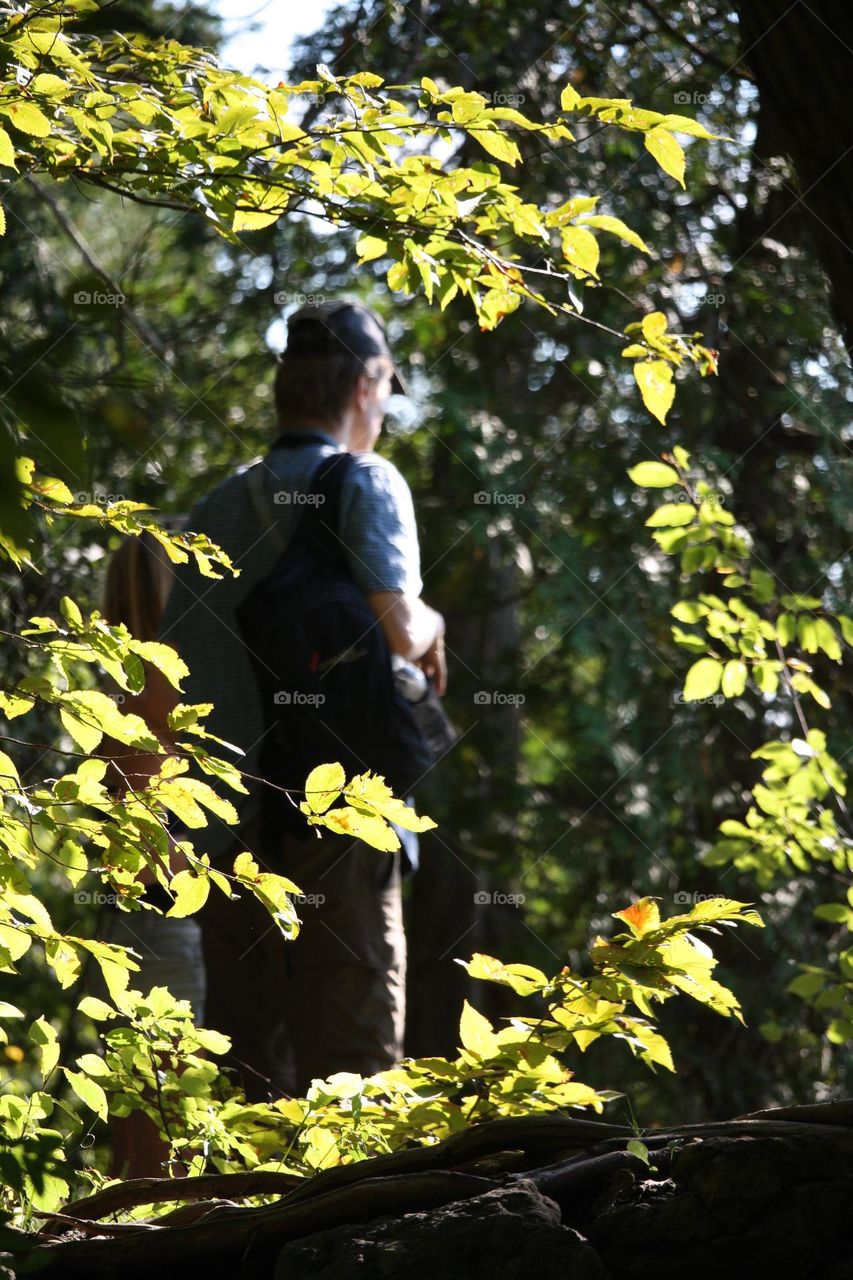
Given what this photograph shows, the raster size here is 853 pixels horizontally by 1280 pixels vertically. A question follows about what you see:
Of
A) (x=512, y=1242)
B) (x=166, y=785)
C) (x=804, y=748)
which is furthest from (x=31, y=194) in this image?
(x=512, y=1242)

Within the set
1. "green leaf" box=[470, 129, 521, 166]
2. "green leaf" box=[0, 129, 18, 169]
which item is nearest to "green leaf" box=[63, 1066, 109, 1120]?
"green leaf" box=[0, 129, 18, 169]

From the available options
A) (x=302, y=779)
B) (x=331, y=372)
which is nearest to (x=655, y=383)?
(x=302, y=779)

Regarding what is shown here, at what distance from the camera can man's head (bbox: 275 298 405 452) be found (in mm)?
3156

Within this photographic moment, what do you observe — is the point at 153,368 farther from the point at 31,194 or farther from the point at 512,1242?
the point at 512,1242

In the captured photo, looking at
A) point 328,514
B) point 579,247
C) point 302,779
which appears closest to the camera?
point 579,247

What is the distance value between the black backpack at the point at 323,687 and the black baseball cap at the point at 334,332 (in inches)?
17.1

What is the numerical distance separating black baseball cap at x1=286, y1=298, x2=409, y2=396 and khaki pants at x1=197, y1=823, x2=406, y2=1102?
1163 mm

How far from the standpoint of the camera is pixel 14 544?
0.64 m

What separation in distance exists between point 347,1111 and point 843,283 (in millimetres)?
1256

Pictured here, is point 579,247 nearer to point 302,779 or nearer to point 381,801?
point 381,801

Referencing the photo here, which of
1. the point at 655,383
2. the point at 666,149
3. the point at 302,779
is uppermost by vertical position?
the point at 666,149

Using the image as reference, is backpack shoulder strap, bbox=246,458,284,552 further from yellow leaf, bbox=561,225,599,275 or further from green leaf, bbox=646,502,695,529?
yellow leaf, bbox=561,225,599,275

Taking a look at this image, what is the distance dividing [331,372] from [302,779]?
100 cm

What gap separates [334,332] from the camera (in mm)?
3160
